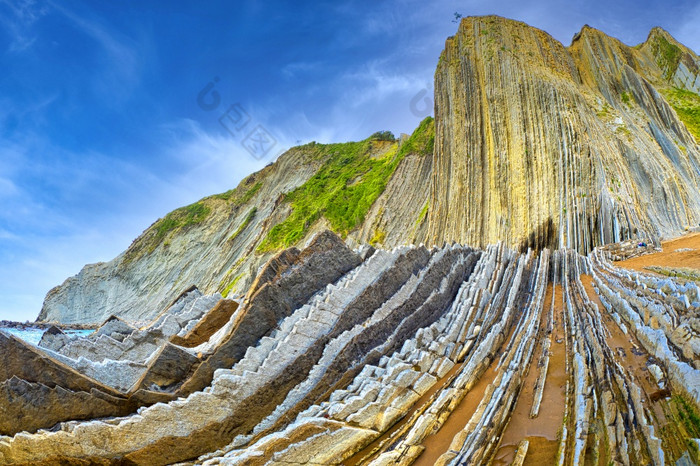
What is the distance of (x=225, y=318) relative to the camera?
9484 millimetres

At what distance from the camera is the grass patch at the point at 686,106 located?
32.3 m

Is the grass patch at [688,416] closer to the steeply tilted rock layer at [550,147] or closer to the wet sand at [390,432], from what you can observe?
the wet sand at [390,432]

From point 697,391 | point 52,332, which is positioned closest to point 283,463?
point 697,391

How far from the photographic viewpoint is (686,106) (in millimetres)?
34531

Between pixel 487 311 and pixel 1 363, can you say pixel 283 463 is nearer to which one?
pixel 1 363

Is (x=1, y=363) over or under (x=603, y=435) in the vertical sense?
over

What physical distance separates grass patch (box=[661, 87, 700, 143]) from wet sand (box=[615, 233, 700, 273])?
21.9 metres

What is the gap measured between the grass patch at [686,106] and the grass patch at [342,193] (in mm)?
20115

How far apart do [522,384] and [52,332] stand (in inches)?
404

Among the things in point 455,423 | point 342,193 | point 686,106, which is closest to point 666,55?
point 686,106

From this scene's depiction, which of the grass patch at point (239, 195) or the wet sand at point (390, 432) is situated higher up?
A: the grass patch at point (239, 195)

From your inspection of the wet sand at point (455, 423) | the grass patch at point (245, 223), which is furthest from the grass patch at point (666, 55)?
the wet sand at point (455, 423)

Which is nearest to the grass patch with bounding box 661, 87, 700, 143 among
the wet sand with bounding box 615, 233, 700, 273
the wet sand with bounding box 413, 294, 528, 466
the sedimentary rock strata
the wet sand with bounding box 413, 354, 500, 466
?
the wet sand with bounding box 615, 233, 700, 273

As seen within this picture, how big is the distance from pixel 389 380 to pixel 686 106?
41509 mm
